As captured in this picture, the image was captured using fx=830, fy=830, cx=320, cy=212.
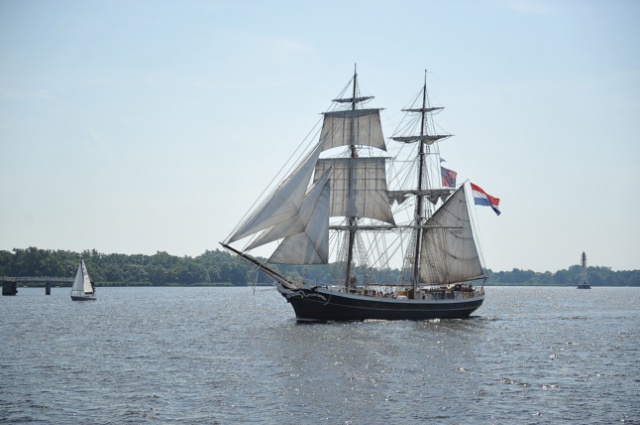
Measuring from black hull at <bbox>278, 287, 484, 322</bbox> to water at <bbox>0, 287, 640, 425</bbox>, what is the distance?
9.07 feet

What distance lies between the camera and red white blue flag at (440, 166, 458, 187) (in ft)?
286

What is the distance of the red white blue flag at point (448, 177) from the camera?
286 feet

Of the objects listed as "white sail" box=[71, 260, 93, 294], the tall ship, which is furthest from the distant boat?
the tall ship

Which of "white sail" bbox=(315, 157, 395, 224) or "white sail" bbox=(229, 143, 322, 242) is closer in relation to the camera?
"white sail" bbox=(229, 143, 322, 242)

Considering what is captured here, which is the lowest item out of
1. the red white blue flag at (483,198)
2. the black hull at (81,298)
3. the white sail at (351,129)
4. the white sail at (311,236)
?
the black hull at (81,298)

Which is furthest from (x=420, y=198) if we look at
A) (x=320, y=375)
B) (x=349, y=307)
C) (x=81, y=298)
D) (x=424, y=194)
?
(x=81, y=298)

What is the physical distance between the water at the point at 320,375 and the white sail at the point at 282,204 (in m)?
8.62

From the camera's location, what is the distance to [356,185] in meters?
83.1

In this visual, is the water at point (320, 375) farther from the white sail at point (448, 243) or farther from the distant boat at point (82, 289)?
the distant boat at point (82, 289)

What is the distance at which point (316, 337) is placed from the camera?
6119 cm

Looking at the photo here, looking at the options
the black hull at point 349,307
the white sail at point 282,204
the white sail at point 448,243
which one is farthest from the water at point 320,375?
the white sail at point 448,243

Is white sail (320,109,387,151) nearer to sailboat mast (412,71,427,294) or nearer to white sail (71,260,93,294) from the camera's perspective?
sailboat mast (412,71,427,294)

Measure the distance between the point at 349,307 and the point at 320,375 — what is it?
32.9 meters

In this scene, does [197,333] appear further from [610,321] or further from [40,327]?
[610,321]
